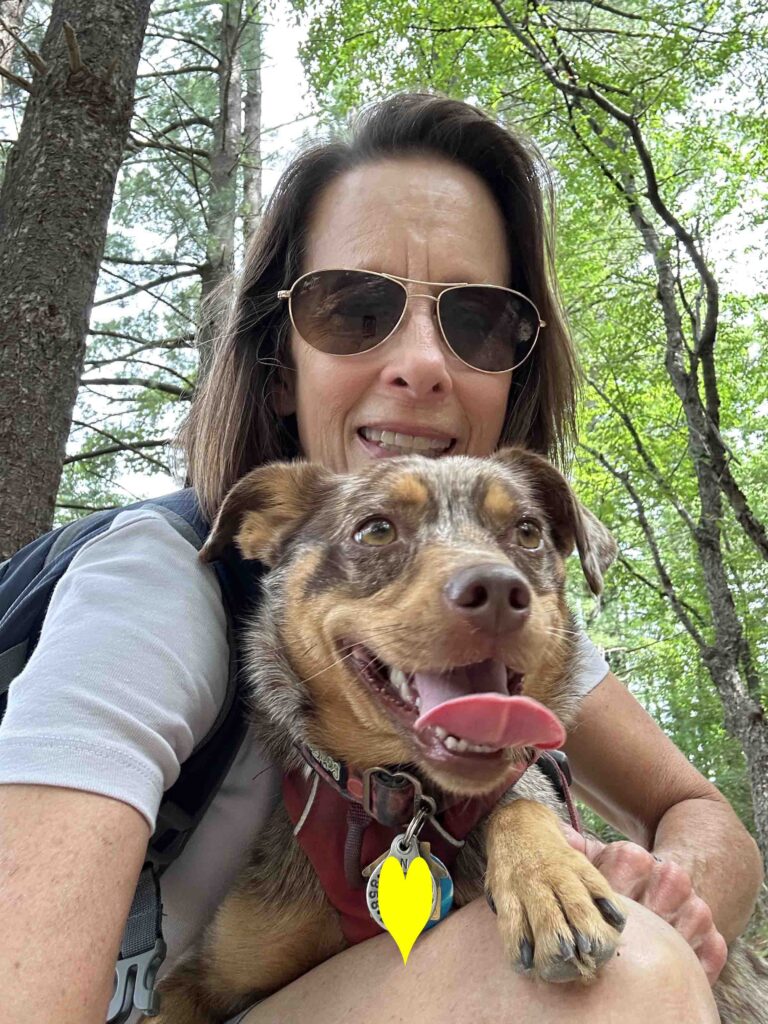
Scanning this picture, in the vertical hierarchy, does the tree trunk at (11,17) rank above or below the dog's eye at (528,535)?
above

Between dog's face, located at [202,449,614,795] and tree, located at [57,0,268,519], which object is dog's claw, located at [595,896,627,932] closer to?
dog's face, located at [202,449,614,795]

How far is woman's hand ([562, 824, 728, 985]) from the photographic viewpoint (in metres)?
1.96

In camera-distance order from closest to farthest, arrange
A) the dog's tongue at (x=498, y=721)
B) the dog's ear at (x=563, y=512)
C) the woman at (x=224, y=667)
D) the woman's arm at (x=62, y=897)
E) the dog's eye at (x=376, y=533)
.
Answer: the woman's arm at (x=62, y=897) < the woman at (x=224, y=667) < the dog's tongue at (x=498, y=721) < the dog's eye at (x=376, y=533) < the dog's ear at (x=563, y=512)

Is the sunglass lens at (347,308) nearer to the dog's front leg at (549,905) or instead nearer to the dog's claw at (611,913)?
the dog's front leg at (549,905)

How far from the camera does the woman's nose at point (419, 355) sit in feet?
8.63

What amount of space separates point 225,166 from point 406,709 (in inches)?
385

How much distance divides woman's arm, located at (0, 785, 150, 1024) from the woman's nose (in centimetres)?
161

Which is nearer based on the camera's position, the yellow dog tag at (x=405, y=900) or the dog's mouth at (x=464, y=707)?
the dog's mouth at (x=464, y=707)

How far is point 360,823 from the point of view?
6.72 feet

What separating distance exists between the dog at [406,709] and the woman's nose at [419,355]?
312 millimetres

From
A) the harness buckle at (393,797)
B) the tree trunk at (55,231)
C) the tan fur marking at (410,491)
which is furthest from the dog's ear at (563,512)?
the tree trunk at (55,231)

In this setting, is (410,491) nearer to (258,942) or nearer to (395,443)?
(395,443)

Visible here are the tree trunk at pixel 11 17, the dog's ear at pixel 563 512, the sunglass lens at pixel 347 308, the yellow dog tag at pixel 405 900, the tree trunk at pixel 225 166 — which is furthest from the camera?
the tree trunk at pixel 225 166

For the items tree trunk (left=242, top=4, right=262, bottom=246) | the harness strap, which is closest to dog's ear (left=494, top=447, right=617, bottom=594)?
the harness strap
